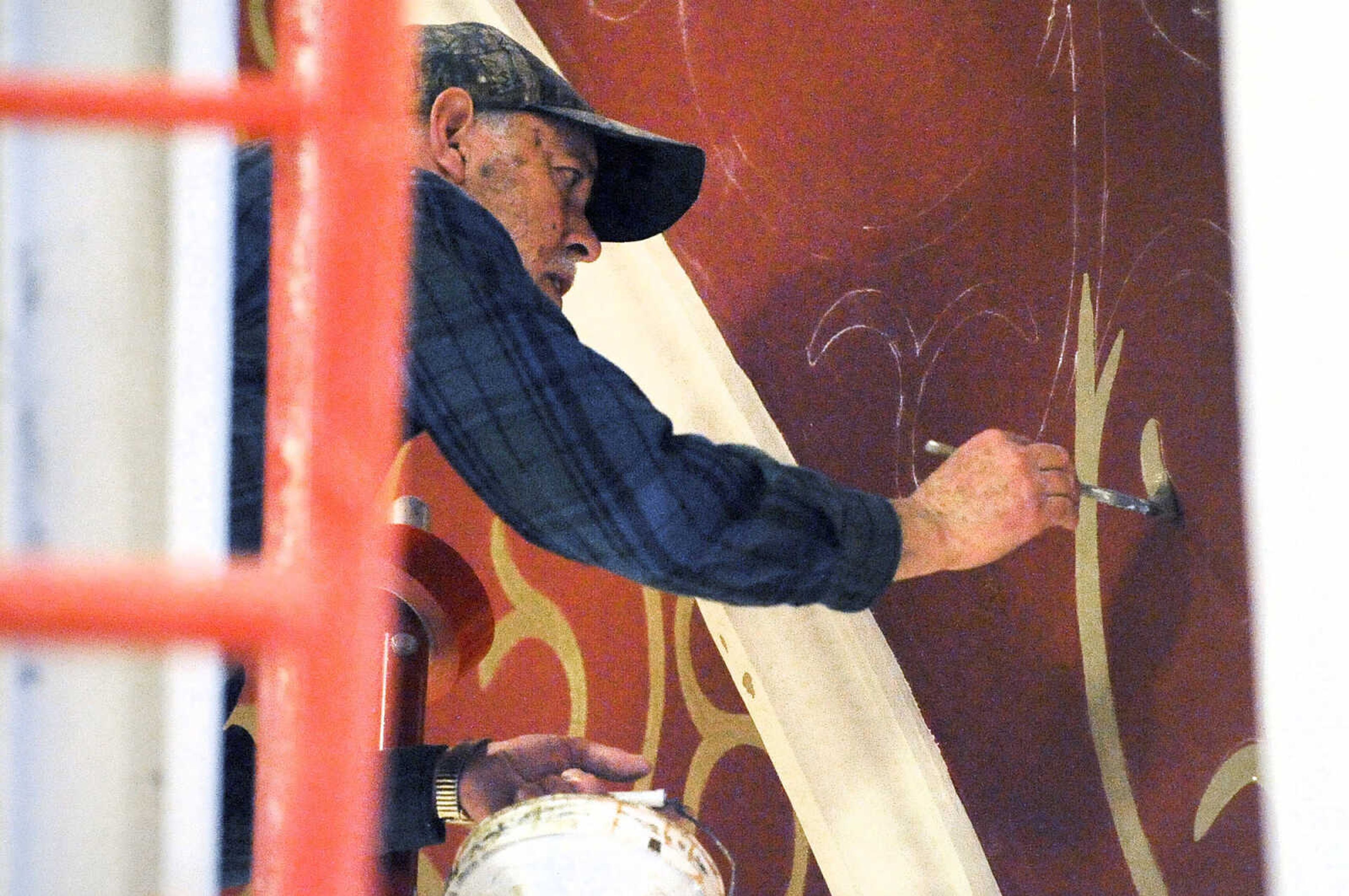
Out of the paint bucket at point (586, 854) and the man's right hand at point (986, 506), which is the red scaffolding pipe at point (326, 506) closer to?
the paint bucket at point (586, 854)

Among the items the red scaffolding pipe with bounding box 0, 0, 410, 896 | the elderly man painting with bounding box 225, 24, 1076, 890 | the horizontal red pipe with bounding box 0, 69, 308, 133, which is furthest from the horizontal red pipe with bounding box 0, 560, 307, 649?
the elderly man painting with bounding box 225, 24, 1076, 890

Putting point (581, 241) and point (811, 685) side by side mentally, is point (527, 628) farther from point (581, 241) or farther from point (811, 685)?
point (581, 241)

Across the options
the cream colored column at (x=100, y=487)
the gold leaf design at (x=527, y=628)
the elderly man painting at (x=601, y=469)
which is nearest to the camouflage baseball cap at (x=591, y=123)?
the elderly man painting at (x=601, y=469)

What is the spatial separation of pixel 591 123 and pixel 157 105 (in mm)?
945

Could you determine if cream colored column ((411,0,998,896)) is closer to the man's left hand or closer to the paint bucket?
the man's left hand

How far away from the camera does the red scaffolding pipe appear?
16.9 inches

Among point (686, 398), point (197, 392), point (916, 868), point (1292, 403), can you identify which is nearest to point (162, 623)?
point (197, 392)

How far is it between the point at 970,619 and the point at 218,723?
36.4 inches

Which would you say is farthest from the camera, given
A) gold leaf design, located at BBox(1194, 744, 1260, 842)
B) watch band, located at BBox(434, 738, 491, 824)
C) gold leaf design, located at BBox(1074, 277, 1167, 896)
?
watch band, located at BBox(434, 738, 491, 824)

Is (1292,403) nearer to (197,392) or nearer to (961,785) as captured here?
(961,785)

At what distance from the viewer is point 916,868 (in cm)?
146

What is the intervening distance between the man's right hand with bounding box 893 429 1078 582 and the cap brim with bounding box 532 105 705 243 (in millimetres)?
454

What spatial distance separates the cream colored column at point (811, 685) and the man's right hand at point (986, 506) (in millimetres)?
294

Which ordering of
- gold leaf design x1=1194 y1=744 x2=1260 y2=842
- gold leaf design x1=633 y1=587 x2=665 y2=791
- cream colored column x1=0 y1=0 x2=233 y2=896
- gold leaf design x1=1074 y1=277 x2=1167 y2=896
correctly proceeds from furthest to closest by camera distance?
gold leaf design x1=633 y1=587 x2=665 y2=791
gold leaf design x1=1074 y1=277 x2=1167 y2=896
gold leaf design x1=1194 y1=744 x2=1260 y2=842
cream colored column x1=0 y1=0 x2=233 y2=896
